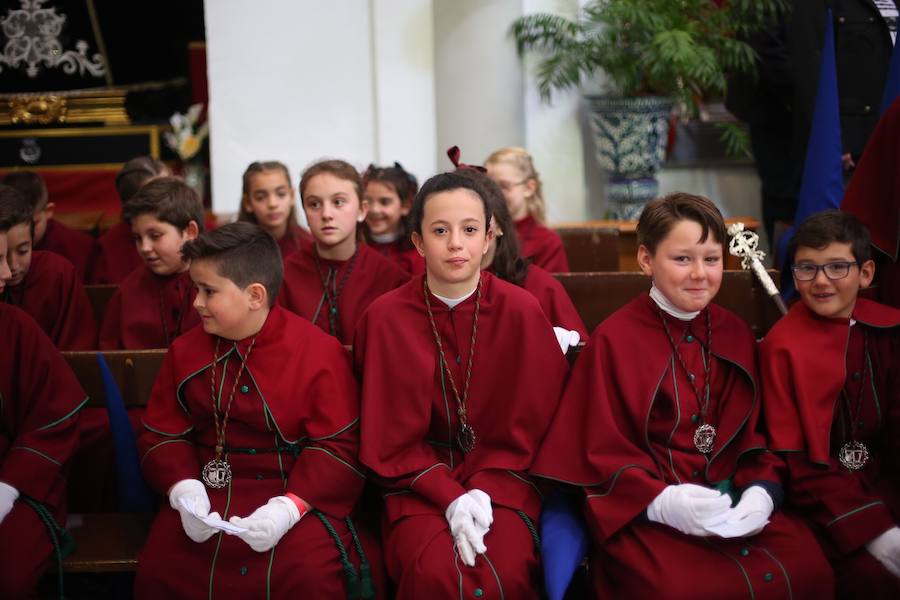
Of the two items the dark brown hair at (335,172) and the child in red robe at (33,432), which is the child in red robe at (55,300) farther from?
the dark brown hair at (335,172)

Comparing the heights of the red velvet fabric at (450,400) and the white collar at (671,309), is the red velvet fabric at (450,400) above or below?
below

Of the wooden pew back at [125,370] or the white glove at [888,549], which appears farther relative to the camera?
the wooden pew back at [125,370]

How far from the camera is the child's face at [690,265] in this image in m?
3.30

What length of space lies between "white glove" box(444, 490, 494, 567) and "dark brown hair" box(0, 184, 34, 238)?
217 centimetres

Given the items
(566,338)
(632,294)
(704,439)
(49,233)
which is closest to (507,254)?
(566,338)

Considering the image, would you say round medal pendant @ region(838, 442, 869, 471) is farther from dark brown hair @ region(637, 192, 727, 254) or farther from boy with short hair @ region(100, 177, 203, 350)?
boy with short hair @ region(100, 177, 203, 350)

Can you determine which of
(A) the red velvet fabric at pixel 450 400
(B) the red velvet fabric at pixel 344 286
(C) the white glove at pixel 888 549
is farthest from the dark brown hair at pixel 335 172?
(C) the white glove at pixel 888 549

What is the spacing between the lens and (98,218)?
761cm

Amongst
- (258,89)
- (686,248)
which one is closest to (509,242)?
(686,248)

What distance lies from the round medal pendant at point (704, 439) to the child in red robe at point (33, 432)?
2.10m

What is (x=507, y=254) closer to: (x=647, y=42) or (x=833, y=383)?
(x=833, y=383)

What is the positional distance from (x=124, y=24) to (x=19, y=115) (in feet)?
4.96

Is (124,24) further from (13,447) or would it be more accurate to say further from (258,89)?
(13,447)

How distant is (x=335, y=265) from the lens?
465 cm
